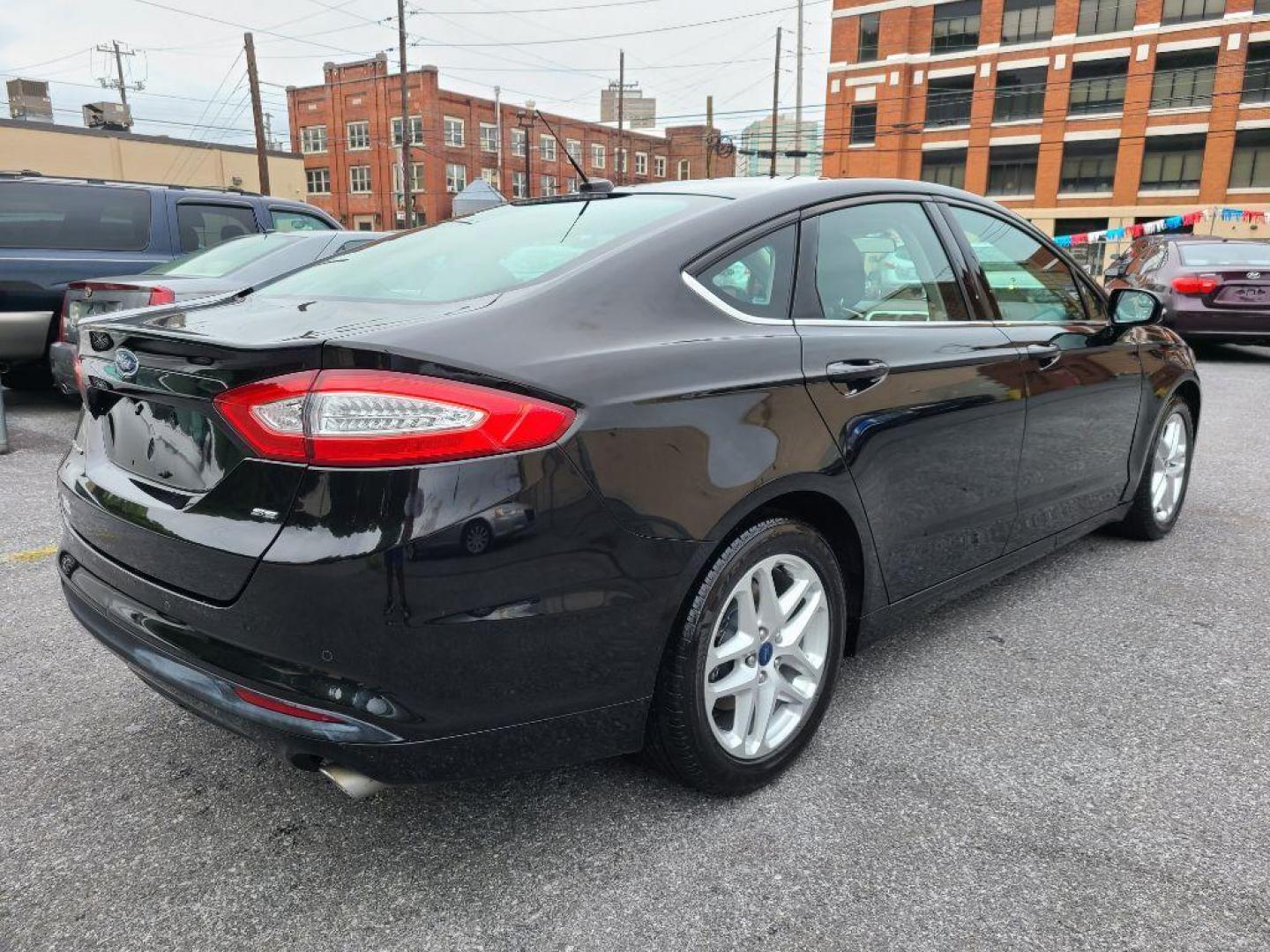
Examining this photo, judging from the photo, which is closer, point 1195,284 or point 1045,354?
point 1045,354

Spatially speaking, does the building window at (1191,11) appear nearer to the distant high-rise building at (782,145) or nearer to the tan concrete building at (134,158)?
the distant high-rise building at (782,145)

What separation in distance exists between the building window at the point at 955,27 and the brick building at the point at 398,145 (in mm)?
16267

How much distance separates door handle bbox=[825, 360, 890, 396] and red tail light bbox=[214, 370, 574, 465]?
946 mm

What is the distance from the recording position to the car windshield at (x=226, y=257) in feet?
21.5

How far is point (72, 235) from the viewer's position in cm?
741

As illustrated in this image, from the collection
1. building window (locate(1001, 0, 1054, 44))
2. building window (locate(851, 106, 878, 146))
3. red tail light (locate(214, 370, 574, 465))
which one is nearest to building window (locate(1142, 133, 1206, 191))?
building window (locate(1001, 0, 1054, 44))

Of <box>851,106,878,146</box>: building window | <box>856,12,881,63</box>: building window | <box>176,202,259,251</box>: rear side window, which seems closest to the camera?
<box>176,202,259,251</box>: rear side window

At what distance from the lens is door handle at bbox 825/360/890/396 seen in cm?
240

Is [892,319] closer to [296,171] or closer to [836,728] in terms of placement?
[836,728]

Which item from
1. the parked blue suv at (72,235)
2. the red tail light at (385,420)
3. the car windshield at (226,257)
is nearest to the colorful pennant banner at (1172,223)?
the parked blue suv at (72,235)

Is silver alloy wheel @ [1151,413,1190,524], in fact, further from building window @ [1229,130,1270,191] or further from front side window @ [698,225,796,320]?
building window @ [1229,130,1270,191]

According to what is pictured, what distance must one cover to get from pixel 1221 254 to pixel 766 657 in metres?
11.4

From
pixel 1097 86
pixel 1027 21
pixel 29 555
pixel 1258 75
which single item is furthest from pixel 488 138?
pixel 29 555

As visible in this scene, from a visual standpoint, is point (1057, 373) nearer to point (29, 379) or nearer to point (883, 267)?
point (883, 267)
